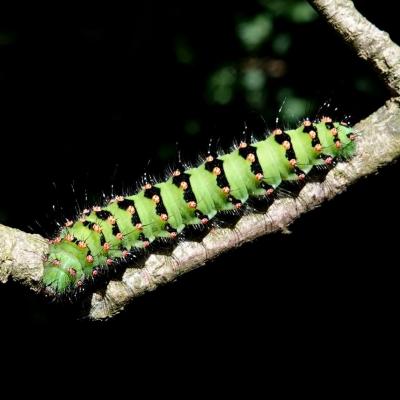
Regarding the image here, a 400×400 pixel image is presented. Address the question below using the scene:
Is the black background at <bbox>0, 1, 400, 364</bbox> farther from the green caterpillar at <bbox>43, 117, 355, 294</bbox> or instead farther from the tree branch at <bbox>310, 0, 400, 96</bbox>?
the tree branch at <bbox>310, 0, 400, 96</bbox>

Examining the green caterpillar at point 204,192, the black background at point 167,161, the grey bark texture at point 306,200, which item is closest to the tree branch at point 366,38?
the grey bark texture at point 306,200

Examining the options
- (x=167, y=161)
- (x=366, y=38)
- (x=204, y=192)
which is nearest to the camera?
(x=366, y=38)

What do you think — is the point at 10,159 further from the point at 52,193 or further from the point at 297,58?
the point at 297,58

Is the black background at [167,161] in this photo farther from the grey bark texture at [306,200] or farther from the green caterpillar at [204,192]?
the grey bark texture at [306,200]

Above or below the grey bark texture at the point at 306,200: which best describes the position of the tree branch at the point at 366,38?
above

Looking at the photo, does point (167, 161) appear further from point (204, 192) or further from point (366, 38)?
point (366, 38)

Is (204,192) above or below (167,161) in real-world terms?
below

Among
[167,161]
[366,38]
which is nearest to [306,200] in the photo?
[366,38]
